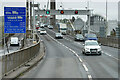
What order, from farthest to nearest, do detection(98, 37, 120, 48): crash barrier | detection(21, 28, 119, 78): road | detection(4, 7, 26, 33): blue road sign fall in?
detection(98, 37, 120, 48): crash barrier < detection(4, 7, 26, 33): blue road sign < detection(21, 28, 119, 78): road

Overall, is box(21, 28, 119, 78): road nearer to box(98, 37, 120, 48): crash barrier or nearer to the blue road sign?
the blue road sign

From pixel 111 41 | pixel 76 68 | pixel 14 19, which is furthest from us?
pixel 111 41

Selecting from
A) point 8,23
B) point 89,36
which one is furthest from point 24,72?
point 89,36

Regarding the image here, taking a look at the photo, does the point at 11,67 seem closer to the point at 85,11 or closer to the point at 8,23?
the point at 8,23

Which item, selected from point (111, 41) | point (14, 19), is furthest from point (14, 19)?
point (111, 41)

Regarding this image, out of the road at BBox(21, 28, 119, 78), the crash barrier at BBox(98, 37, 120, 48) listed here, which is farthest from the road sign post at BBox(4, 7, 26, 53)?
the crash barrier at BBox(98, 37, 120, 48)

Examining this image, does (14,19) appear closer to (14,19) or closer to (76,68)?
(14,19)

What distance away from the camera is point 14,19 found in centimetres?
1850

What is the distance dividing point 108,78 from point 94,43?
1636 centimetres

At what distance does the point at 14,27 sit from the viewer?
18562mm

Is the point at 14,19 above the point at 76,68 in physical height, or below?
above

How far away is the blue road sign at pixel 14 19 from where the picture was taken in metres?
17.7

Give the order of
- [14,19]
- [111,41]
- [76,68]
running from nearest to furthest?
[76,68]
[14,19]
[111,41]

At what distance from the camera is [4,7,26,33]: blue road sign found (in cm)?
1769
